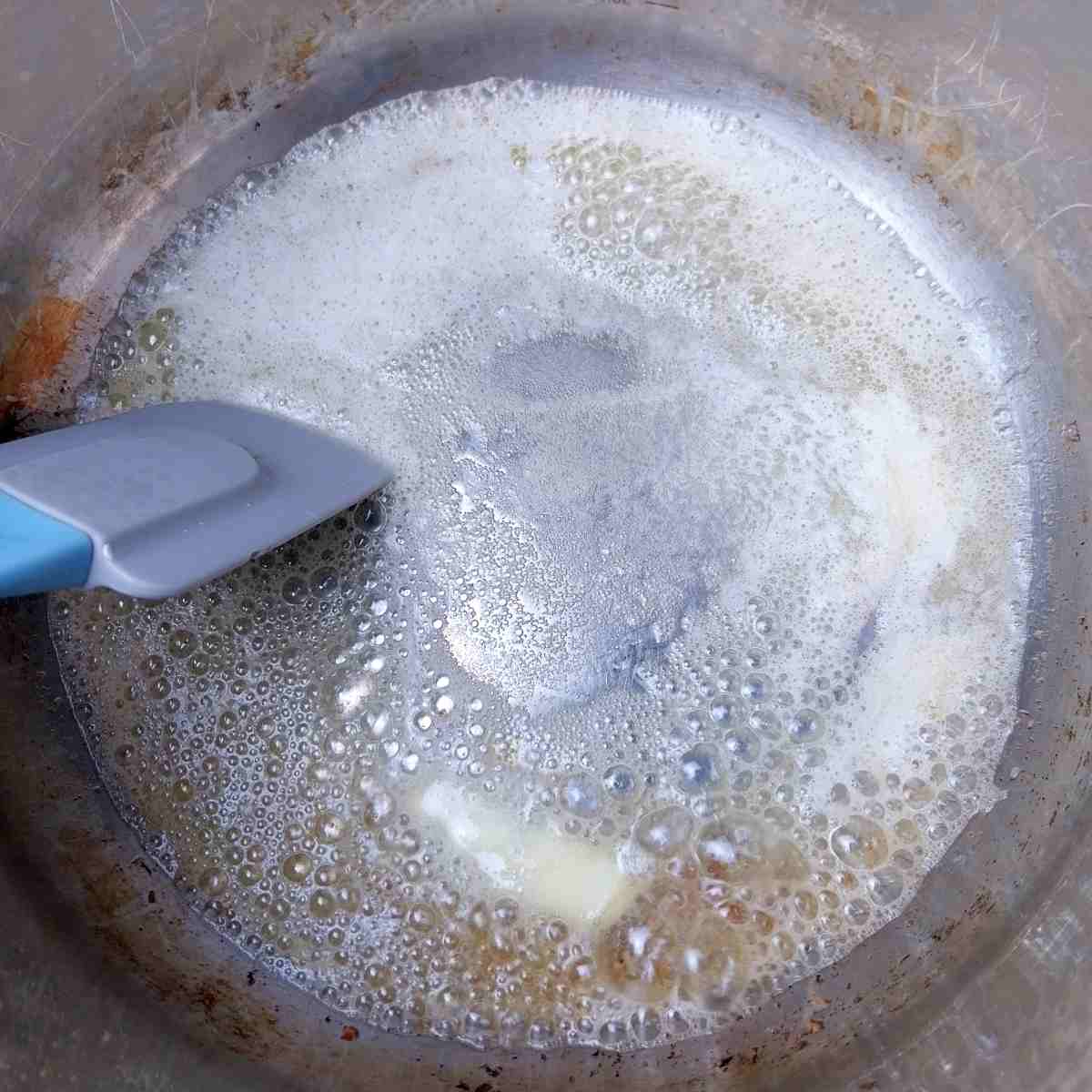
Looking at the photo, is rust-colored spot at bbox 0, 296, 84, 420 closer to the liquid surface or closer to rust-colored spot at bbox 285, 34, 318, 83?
the liquid surface

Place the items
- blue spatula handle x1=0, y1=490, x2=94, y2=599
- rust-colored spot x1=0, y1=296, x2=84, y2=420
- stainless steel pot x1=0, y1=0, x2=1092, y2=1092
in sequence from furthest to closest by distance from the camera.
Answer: rust-colored spot x1=0, y1=296, x2=84, y2=420
stainless steel pot x1=0, y1=0, x2=1092, y2=1092
blue spatula handle x1=0, y1=490, x2=94, y2=599

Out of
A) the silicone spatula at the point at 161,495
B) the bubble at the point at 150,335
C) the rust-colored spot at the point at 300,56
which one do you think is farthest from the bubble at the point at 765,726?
the rust-colored spot at the point at 300,56

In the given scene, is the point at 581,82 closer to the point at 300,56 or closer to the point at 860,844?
the point at 300,56

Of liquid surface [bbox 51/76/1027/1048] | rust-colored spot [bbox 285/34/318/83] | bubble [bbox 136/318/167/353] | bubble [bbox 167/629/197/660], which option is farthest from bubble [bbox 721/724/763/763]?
rust-colored spot [bbox 285/34/318/83]

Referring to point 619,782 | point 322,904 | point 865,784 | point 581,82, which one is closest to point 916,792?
point 865,784

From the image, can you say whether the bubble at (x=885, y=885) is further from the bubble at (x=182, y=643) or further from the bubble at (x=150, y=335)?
the bubble at (x=150, y=335)

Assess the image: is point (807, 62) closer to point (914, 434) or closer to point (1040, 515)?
point (914, 434)

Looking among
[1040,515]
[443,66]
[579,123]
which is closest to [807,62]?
[579,123]
